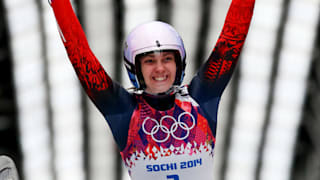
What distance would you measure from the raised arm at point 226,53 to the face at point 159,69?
0.31 m

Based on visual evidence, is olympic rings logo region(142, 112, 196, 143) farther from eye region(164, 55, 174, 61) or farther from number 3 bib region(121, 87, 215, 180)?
eye region(164, 55, 174, 61)

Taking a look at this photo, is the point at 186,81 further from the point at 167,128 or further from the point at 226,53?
the point at 167,128

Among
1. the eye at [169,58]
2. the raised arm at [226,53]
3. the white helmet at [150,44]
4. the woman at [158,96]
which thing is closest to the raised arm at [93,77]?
the woman at [158,96]

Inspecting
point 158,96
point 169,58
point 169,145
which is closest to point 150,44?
point 169,58

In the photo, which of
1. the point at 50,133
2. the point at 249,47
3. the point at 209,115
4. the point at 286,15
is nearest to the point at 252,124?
the point at 249,47

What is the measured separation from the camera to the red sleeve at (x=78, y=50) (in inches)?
170

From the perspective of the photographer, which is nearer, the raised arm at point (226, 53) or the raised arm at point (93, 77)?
the raised arm at point (93, 77)

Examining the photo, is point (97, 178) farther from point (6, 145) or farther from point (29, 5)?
point (29, 5)

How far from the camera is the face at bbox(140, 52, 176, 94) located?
4.41 m

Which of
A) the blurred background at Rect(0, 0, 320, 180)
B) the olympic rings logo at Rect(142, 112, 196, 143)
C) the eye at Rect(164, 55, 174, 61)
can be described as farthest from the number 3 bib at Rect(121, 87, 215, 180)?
the blurred background at Rect(0, 0, 320, 180)

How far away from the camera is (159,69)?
4387 millimetres

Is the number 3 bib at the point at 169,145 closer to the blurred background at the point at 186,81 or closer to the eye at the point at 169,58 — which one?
the eye at the point at 169,58

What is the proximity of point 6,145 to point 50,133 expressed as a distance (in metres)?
1.34

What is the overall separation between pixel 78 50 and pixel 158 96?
760 mm
